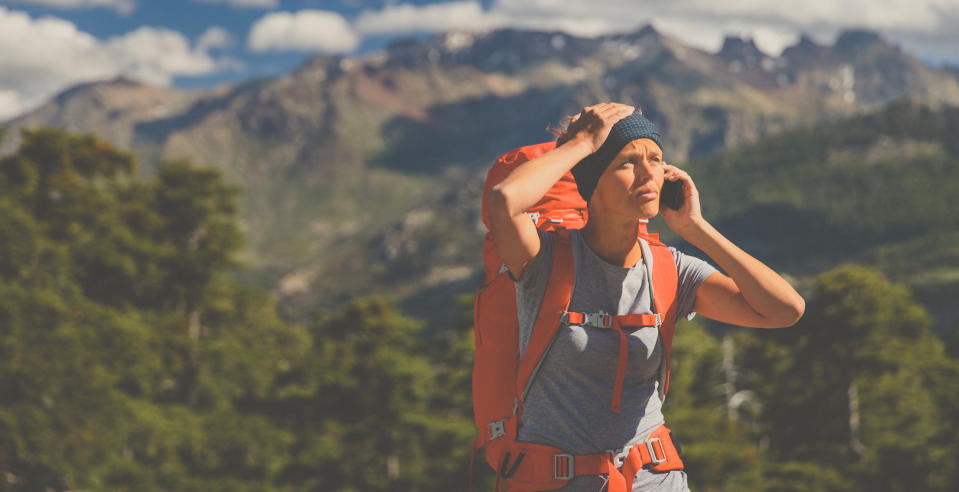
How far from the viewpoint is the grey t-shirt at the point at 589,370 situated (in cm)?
300

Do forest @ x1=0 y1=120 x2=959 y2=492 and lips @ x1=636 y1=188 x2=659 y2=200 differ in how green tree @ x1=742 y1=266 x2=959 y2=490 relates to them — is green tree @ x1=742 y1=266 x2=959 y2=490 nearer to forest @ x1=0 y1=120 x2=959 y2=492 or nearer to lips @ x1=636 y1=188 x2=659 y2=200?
forest @ x1=0 y1=120 x2=959 y2=492

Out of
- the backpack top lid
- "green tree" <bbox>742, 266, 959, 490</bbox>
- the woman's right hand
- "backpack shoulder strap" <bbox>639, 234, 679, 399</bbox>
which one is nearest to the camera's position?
the woman's right hand

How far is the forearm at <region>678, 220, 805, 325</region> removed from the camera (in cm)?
307

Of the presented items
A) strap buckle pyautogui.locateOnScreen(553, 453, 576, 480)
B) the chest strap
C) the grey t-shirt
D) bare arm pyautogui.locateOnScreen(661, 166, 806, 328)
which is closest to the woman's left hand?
bare arm pyautogui.locateOnScreen(661, 166, 806, 328)

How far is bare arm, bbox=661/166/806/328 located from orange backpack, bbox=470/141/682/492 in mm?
156

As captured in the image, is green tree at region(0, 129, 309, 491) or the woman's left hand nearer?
the woman's left hand

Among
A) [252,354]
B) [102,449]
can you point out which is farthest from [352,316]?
[102,449]

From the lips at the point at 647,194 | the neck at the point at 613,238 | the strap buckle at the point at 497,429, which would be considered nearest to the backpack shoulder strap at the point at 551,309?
the neck at the point at 613,238

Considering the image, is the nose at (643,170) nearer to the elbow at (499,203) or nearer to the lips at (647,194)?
the lips at (647,194)

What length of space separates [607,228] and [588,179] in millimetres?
208

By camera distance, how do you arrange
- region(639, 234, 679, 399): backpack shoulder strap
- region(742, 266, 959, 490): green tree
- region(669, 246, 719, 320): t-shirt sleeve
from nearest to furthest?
region(639, 234, 679, 399): backpack shoulder strap
region(669, 246, 719, 320): t-shirt sleeve
region(742, 266, 959, 490): green tree

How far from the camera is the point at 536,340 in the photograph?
3.00 m

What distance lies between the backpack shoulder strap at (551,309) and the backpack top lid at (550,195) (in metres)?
0.33

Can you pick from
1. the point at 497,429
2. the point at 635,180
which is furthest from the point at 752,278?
the point at 497,429
